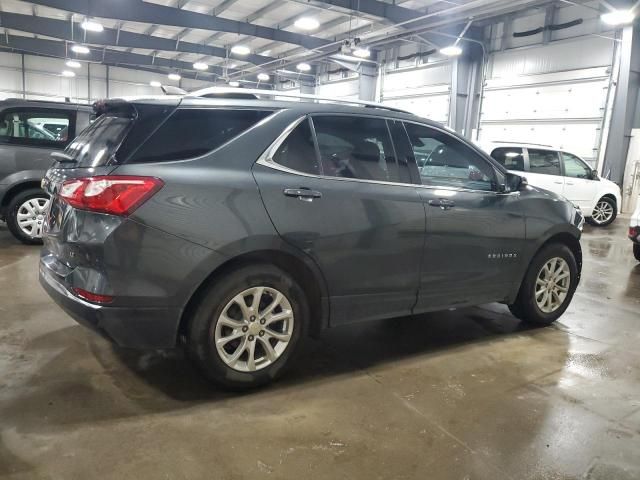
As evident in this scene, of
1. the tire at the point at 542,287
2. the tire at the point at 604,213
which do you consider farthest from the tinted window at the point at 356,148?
the tire at the point at 604,213

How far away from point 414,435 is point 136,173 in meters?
1.83

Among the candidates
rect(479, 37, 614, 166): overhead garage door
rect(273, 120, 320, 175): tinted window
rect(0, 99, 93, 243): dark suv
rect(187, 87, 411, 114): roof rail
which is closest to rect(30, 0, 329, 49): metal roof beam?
rect(479, 37, 614, 166): overhead garage door

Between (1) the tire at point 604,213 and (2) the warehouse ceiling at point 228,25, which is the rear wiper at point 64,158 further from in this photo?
(1) the tire at point 604,213

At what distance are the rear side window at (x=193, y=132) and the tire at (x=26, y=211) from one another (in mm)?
4257

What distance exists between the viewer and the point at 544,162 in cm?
987

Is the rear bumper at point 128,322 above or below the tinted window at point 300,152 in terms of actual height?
below

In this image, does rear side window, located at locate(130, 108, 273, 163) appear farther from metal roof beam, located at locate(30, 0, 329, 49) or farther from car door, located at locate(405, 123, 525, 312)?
metal roof beam, located at locate(30, 0, 329, 49)

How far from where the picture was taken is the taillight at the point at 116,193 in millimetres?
2303

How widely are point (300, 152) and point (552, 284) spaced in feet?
8.17

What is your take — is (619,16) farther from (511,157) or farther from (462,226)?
(462,226)

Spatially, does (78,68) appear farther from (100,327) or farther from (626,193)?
(100,327)

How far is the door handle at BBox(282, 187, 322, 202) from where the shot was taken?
2.65 meters

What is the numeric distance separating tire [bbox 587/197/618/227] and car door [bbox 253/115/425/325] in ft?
30.7

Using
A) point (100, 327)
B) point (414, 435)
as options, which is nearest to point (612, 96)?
point (414, 435)
